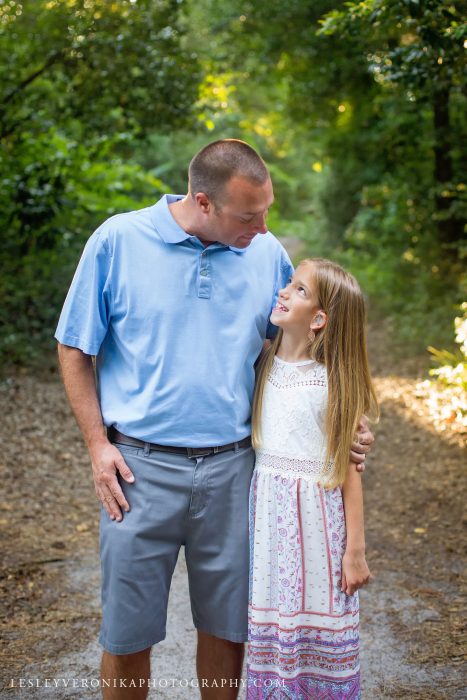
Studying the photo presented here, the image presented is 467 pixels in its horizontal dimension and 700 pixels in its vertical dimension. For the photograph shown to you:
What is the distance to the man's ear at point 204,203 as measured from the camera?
96.9 inches

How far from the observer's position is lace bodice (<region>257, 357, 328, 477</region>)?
2.48 meters

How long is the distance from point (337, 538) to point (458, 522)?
2.89 meters

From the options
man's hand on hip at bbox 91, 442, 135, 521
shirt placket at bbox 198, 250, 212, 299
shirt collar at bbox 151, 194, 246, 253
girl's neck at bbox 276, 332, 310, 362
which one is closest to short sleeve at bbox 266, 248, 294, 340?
girl's neck at bbox 276, 332, 310, 362

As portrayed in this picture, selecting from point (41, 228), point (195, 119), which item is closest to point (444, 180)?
point (195, 119)

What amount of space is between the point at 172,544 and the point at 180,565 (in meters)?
2.30

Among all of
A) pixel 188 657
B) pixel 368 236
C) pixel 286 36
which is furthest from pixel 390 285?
pixel 188 657

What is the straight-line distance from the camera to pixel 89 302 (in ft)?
7.91

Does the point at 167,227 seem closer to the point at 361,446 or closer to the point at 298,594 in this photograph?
the point at 361,446

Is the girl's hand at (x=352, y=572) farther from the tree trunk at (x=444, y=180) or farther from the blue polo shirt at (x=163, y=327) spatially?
the tree trunk at (x=444, y=180)

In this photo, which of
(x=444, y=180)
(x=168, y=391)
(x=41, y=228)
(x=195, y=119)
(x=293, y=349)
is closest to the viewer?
(x=168, y=391)

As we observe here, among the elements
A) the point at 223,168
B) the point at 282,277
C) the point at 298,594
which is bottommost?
the point at 298,594

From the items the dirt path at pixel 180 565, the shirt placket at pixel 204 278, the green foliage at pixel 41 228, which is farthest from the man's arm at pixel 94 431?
the green foliage at pixel 41 228

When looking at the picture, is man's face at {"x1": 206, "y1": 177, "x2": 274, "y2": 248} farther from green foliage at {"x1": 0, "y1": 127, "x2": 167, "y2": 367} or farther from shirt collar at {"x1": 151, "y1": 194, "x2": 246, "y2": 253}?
green foliage at {"x1": 0, "y1": 127, "x2": 167, "y2": 367}

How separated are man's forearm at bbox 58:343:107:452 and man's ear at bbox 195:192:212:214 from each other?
597 mm
